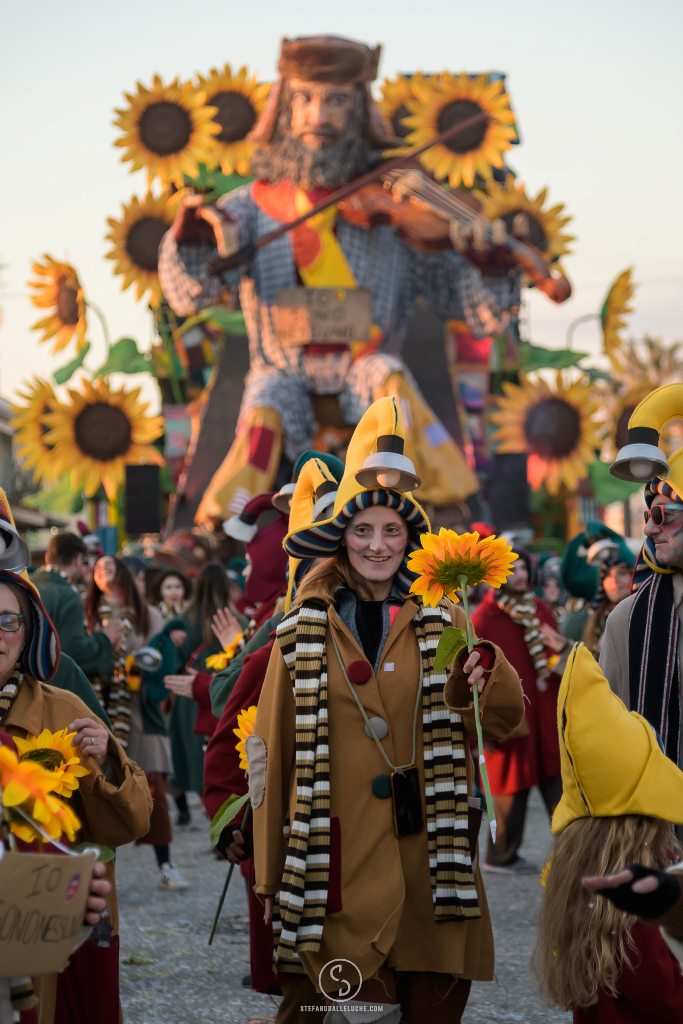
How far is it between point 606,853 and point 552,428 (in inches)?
648

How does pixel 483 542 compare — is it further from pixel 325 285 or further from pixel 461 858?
pixel 325 285

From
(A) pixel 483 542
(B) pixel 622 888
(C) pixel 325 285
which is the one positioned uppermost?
(C) pixel 325 285

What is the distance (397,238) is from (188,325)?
15.6 feet

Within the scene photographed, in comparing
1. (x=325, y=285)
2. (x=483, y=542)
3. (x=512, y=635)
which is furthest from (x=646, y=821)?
(x=325, y=285)

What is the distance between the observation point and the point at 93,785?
2.98 meters

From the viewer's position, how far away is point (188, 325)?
20250 mm

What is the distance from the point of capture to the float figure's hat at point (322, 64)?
15445mm

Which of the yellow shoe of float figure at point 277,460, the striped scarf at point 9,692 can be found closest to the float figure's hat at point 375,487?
the striped scarf at point 9,692

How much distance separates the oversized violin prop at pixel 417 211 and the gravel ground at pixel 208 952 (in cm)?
1075

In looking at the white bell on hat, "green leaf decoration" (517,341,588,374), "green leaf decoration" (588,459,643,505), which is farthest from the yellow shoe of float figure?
the white bell on hat

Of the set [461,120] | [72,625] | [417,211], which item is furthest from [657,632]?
[461,120]

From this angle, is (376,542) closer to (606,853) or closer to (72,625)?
(606,853)

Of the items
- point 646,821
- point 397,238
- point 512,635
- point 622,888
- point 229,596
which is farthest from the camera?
point 397,238

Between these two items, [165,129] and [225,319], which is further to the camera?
[225,319]
